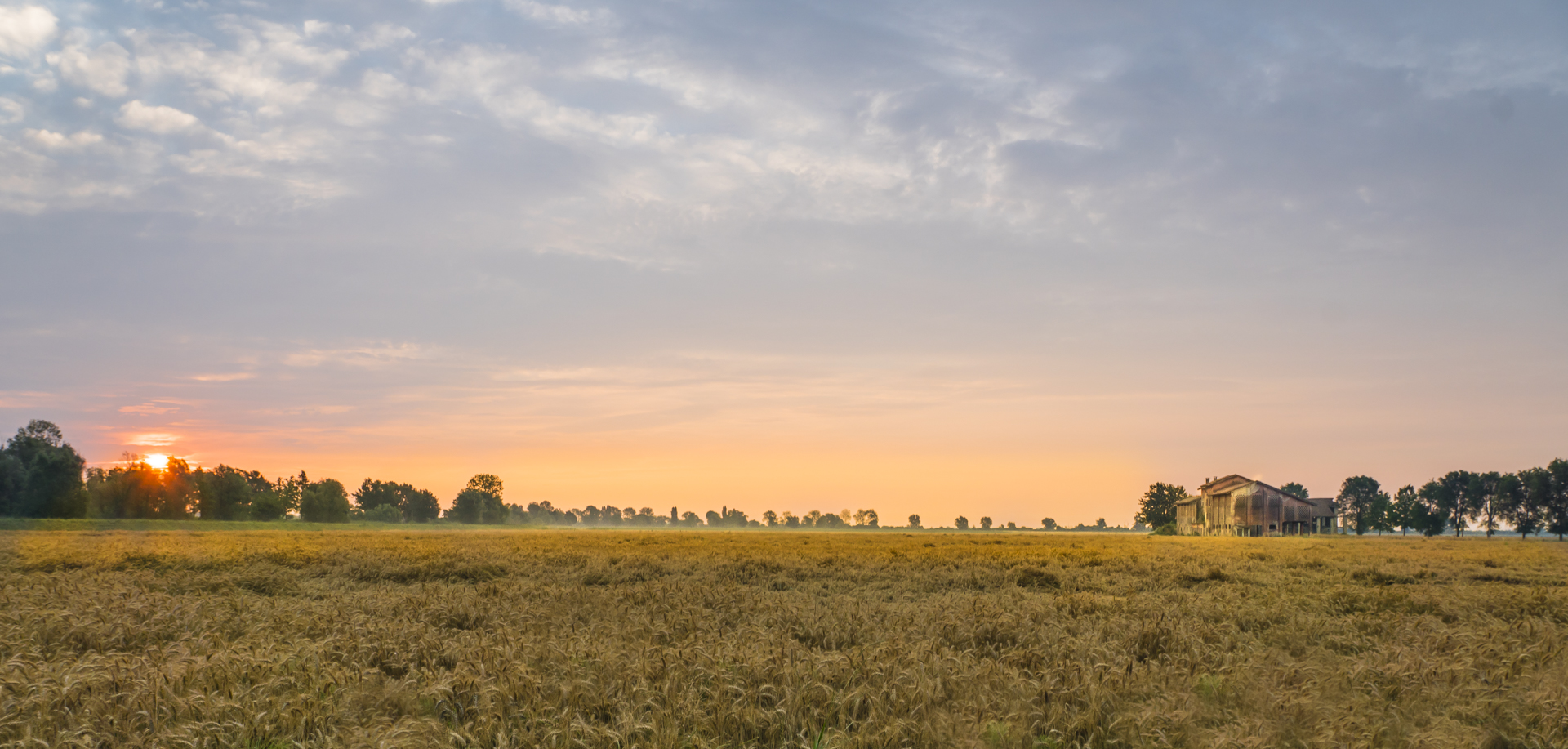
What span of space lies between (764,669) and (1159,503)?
161727mm

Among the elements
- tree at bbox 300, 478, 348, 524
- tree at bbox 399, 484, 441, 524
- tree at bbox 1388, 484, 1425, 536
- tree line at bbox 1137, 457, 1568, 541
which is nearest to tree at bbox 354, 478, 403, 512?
tree at bbox 399, 484, 441, 524

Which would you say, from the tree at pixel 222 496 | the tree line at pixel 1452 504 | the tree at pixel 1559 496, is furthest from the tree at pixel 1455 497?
the tree at pixel 222 496

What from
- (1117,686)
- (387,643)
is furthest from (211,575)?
(1117,686)

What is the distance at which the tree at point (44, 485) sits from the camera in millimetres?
84625

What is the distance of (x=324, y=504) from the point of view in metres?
137

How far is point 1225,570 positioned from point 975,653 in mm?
16503

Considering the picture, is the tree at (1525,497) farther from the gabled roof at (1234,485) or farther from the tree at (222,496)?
the tree at (222,496)

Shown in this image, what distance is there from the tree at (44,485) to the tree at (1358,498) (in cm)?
21174

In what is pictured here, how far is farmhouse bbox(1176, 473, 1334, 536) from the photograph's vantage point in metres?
85.2

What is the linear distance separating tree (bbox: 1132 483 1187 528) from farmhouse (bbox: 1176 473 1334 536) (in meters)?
48.6

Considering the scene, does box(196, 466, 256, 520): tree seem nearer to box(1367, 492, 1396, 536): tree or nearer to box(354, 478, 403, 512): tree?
box(354, 478, 403, 512): tree

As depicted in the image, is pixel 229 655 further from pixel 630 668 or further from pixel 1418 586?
pixel 1418 586

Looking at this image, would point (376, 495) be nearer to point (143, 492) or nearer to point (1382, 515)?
point (143, 492)

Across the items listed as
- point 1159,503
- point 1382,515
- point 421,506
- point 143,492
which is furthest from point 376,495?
point 1382,515
